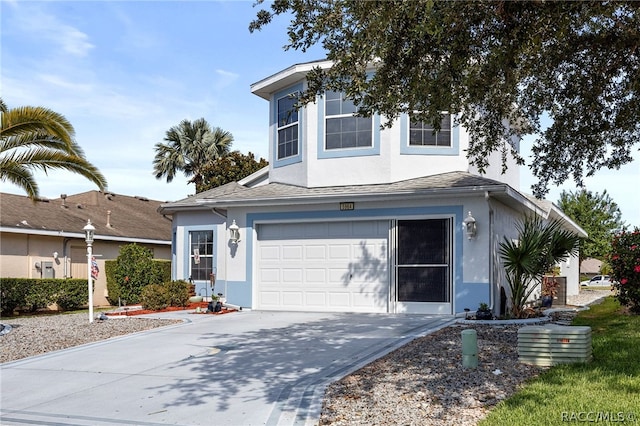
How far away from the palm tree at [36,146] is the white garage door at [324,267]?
4855 mm

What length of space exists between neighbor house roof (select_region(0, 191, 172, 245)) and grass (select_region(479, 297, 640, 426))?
59.8 feet

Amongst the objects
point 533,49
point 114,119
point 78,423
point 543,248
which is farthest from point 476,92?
point 114,119

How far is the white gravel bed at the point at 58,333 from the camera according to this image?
1180 centimetres

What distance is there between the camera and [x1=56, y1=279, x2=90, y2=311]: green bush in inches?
915

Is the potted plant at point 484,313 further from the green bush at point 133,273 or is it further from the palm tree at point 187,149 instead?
the palm tree at point 187,149

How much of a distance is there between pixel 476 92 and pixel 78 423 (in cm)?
704

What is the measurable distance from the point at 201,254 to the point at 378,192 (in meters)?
7.75

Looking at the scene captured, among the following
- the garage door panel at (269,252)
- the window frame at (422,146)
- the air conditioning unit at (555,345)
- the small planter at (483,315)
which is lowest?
the small planter at (483,315)

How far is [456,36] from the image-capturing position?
8.57m

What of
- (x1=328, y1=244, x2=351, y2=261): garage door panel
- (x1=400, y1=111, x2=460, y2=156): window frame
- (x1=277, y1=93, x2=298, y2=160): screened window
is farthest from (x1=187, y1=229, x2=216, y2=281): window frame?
(x1=400, y1=111, x2=460, y2=156): window frame

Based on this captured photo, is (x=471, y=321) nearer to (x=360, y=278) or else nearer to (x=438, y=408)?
(x=360, y=278)

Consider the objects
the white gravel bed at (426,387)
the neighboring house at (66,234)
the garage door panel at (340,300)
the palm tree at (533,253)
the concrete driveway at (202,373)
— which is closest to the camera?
the white gravel bed at (426,387)

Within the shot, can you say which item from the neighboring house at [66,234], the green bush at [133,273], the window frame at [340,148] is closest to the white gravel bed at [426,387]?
the window frame at [340,148]

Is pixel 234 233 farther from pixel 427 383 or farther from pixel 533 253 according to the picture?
pixel 427 383
